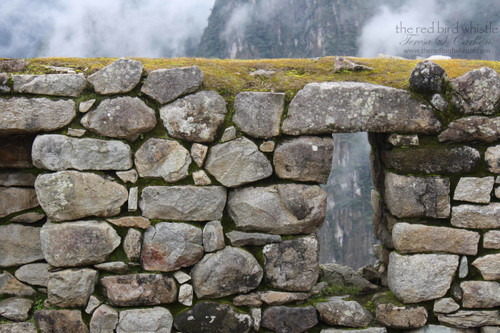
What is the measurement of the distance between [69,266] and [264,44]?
75269 millimetres

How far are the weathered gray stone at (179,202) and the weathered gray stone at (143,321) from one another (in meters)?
0.78

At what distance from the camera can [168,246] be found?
3.34m

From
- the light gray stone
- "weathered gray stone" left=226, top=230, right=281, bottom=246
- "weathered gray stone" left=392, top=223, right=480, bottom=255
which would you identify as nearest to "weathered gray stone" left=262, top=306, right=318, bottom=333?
"weathered gray stone" left=226, top=230, right=281, bottom=246

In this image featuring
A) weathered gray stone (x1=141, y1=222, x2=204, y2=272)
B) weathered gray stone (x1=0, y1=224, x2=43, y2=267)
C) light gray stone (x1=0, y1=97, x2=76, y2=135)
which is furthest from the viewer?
weathered gray stone (x1=0, y1=224, x2=43, y2=267)

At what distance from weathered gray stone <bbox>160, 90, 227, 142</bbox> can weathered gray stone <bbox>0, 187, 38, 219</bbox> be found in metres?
1.47

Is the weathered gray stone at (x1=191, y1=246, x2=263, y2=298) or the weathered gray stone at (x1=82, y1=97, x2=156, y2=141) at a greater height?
the weathered gray stone at (x1=82, y1=97, x2=156, y2=141)

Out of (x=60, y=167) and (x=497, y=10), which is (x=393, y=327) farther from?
(x=497, y=10)

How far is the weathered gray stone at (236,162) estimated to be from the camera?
3.36 metres

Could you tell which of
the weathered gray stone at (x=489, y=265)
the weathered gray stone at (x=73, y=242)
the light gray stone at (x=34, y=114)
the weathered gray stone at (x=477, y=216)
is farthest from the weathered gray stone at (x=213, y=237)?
the weathered gray stone at (x=489, y=265)

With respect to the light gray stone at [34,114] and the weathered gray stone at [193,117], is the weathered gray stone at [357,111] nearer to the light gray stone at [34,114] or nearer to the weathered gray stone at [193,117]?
the weathered gray stone at [193,117]

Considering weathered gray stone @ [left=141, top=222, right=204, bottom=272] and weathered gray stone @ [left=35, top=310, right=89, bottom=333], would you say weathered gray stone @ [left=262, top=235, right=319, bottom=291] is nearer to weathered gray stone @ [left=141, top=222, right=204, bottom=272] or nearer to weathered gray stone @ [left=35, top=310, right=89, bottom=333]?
weathered gray stone @ [left=141, top=222, right=204, bottom=272]

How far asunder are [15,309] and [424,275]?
11.3 ft

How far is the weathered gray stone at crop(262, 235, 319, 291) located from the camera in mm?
3434

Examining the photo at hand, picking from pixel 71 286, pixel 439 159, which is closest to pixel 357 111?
pixel 439 159
